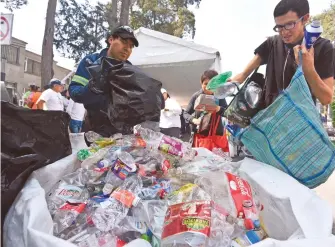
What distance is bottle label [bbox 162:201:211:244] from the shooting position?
3.24 ft

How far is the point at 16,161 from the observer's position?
3.63ft

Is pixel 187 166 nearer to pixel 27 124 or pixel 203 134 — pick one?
pixel 27 124

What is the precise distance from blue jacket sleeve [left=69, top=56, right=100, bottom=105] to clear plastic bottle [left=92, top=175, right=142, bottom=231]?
0.73m

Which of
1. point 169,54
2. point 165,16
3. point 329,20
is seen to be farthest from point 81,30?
point 329,20

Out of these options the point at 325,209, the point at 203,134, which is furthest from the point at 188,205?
the point at 203,134

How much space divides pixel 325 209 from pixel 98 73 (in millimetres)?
1128

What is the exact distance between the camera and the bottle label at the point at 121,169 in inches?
52.4

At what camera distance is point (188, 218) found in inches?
40.2

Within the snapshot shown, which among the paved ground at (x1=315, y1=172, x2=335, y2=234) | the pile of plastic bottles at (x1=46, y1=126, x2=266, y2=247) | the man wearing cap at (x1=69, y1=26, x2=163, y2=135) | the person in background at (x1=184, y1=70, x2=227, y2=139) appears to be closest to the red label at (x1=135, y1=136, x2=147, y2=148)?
the pile of plastic bottles at (x1=46, y1=126, x2=266, y2=247)

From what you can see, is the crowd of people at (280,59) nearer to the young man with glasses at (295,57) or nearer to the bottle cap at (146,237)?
the young man with glasses at (295,57)

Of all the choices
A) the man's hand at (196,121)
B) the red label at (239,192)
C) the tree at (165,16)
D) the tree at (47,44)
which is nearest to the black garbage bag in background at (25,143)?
the red label at (239,192)

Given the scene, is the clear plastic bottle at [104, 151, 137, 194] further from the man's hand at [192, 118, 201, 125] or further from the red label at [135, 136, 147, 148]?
the man's hand at [192, 118, 201, 125]

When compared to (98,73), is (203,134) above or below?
below

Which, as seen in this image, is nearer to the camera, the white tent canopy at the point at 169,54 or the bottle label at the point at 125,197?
the bottle label at the point at 125,197
